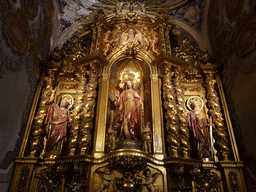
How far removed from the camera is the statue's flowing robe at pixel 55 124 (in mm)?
6027

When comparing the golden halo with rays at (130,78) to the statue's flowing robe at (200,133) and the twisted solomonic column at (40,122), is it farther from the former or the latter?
the twisted solomonic column at (40,122)

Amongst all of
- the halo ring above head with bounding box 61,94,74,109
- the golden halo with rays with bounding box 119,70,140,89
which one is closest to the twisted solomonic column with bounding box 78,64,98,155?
the halo ring above head with bounding box 61,94,74,109

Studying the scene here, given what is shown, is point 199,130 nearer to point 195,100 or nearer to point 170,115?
point 170,115

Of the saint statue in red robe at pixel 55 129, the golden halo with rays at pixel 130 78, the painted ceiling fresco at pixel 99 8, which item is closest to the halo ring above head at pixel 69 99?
the saint statue in red robe at pixel 55 129

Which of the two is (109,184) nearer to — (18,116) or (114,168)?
(114,168)

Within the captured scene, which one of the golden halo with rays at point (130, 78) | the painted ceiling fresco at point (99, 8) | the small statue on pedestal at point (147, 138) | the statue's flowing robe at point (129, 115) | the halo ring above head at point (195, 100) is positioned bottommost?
the small statue on pedestal at point (147, 138)

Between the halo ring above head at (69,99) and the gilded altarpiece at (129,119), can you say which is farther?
the halo ring above head at (69,99)

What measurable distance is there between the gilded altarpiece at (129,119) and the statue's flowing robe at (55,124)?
28 millimetres

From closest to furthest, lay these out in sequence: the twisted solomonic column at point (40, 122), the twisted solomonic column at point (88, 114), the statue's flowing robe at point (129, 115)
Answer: the twisted solomonic column at point (88, 114) → the twisted solomonic column at point (40, 122) → the statue's flowing robe at point (129, 115)

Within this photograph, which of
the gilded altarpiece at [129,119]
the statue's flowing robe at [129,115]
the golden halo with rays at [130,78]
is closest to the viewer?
the gilded altarpiece at [129,119]

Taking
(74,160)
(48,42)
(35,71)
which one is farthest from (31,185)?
(48,42)

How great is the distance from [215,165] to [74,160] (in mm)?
3738

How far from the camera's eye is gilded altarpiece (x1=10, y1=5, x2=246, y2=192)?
5340 millimetres

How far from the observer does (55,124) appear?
20.5ft
